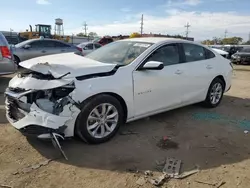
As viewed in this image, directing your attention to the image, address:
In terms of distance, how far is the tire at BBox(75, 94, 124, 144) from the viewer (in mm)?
3674

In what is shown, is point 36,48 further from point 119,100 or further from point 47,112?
point 47,112

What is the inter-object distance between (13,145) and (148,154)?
75.4 inches

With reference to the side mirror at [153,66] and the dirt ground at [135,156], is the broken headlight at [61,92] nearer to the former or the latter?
the dirt ground at [135,156]

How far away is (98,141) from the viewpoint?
3.91 metres

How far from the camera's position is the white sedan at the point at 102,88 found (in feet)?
11.6

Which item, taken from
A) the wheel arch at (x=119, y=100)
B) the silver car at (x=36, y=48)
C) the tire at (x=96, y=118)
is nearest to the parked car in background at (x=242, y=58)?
the silver car at (x=36, y=48)

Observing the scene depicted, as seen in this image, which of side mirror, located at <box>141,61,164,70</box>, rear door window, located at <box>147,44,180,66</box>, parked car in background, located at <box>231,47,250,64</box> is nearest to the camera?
side mirror, located at <box>141,61,164,70</box>

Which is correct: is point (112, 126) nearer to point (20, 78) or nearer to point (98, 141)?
point (98, 141)

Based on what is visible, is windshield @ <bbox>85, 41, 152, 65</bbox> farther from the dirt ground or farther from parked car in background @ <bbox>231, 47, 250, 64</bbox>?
parked car in background @ <bbox>231, 47, 250, 64</bbox>

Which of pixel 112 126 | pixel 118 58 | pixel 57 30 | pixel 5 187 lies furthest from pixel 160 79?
pixel 57 30

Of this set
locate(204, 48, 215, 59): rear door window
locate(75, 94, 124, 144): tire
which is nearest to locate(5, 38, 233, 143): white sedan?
locate(75, 94, 124, 144): tire

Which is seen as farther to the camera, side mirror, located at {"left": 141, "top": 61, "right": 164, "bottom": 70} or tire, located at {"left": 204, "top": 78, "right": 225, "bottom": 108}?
tire, located at {"left": 204, "top": 78, "right": 225, "bottom": 108}

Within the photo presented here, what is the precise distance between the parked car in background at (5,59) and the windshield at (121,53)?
3.43m

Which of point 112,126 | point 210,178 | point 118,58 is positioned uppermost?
point 118,58
